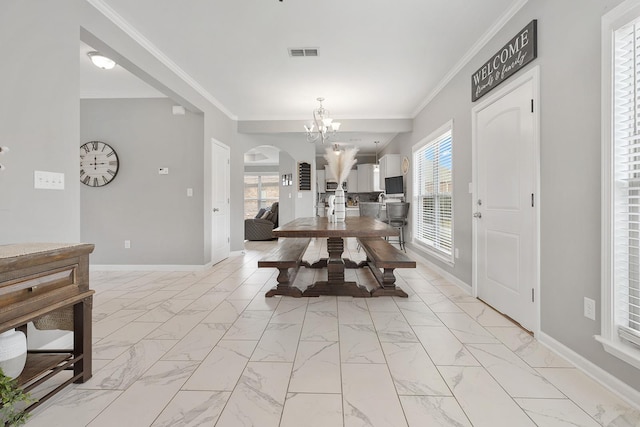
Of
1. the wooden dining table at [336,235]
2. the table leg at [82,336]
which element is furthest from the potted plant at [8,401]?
the wooden dining table at [336,235]

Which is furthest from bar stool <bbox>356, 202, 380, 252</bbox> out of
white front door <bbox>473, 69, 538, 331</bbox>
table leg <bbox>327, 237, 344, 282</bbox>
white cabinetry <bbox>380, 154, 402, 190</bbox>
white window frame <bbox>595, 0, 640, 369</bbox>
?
white window frame <bbox>595, 0, 640, 369</bbox>

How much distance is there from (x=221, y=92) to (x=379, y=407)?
4.40 metres

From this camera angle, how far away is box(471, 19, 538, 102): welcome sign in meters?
2.26

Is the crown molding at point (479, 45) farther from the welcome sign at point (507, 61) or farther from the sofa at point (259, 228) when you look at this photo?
the sofa at point (259, 228)

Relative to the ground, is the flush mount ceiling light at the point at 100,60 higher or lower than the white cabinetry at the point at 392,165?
higher

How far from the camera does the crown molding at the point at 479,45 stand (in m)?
2.50

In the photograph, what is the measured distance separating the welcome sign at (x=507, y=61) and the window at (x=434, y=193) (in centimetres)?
84

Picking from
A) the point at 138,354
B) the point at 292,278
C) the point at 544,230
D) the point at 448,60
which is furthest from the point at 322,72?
the point at 138,354

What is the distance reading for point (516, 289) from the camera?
251 centimetres

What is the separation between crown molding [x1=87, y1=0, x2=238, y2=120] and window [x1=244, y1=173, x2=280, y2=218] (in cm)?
693

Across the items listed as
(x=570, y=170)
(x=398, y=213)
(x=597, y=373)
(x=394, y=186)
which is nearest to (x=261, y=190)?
(x=394, y=186)

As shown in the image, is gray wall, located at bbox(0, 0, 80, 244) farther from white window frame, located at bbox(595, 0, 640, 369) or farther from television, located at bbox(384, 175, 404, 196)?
television, located at bbox(384, 175, 404, 196)

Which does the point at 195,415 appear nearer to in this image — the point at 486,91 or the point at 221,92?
the point at 486,91

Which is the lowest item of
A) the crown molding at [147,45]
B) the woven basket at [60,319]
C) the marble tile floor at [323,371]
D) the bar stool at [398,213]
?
the marble tile floor at [323,371]
